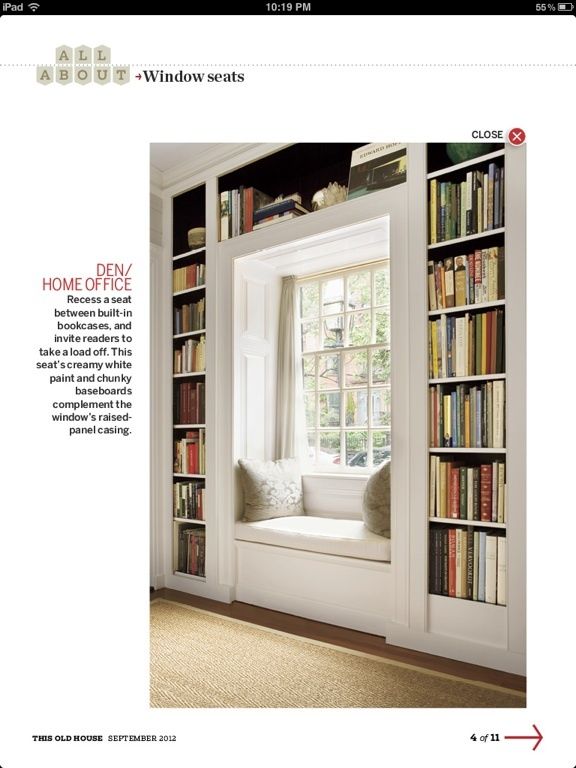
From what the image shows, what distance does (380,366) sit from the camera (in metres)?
2.75

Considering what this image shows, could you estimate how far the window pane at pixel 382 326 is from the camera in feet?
9.03

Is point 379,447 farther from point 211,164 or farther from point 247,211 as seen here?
point 211,164

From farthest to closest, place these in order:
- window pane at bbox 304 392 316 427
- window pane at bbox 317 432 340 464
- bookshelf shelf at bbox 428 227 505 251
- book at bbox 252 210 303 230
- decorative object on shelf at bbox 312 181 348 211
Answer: window pane at bbox 304 392 316 427, window pane at bbox 317 432 340 464, book at bbox 252 210 303 230, decorative object on shelf at bbox 312 181 348 211, bookshelf shelf at bbox 428 227 505 251

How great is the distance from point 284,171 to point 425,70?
1.90 m

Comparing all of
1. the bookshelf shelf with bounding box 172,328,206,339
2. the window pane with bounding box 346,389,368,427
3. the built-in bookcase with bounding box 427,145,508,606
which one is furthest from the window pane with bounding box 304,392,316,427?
the built-in bookcase with bounding box 427,145,508,606

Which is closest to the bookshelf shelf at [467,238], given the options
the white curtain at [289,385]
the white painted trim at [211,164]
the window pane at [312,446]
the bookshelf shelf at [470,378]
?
the bookshelf shelf at [470,378]

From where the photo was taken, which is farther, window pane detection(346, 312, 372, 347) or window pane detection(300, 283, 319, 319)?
window pane detection(300, 283, 319, 319)

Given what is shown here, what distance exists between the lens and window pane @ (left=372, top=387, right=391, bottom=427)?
272cm

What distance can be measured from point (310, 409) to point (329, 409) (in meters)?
0.13

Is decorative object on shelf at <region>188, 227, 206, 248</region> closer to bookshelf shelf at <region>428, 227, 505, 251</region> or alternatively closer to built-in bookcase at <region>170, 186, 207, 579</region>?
built-in bookcase at <region>170, 186, 207, 579</region>

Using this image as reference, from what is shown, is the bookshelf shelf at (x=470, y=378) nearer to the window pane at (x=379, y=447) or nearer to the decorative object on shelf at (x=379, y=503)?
the decorative object on shelf at (x=379, y=503)

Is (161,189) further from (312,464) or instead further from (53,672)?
(53,672)
